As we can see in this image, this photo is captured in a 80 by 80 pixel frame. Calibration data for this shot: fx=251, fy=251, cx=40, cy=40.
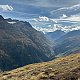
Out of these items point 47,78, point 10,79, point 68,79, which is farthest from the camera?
point 10,79

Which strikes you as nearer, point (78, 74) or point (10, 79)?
point (78, 74)

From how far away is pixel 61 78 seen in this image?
221 feet

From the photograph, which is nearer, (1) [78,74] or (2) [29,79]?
(1) [78,74]

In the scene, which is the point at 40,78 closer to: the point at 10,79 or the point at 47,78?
the point at 47,78

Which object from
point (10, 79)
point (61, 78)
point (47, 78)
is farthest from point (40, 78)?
point (10, 79)

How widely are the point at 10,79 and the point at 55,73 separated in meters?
18.0

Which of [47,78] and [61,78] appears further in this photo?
[47,78]

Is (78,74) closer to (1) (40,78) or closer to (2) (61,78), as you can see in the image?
(2) (61,78)

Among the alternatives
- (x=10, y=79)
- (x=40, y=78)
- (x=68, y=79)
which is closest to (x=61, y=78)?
(x=68, y=79)

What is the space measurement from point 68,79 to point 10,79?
28130mm

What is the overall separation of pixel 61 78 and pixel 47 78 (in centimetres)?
667

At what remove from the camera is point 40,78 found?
74.6 metres

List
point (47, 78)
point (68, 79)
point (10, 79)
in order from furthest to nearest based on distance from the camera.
Result: point (10, 79) < point (47, 78) < point (68, 79)

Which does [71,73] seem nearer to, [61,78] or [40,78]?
[61,78]
